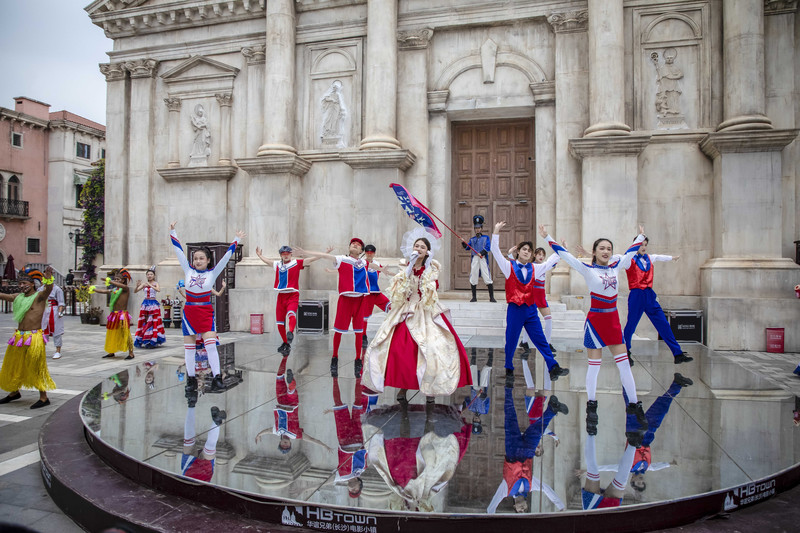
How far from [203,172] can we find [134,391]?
1054 centimetres

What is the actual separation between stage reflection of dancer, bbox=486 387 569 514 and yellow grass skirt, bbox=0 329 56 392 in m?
6.19

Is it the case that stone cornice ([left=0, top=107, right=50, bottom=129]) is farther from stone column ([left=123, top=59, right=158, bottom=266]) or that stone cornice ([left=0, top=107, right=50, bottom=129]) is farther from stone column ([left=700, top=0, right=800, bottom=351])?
stone column ([left=700, top=0, right=800, bottom=351])

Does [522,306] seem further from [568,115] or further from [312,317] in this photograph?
[568,115]

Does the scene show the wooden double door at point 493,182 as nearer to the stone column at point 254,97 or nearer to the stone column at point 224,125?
the stone column at point 254,97

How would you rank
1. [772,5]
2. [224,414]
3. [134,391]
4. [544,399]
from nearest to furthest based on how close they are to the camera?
1. [224,414]
2. [544,399]
3. [134,391]
4. [772,5]

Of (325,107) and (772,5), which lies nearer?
(772,5)

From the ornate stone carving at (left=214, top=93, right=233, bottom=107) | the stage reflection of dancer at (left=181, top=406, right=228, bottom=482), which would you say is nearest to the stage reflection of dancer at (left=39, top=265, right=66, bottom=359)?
the stage reflection of dancer at (left=181, top=406, right=228, bottom=482)

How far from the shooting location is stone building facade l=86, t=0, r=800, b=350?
1184 cm

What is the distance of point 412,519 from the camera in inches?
137

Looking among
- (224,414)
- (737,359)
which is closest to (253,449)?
(224,414)

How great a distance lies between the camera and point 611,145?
40.1ft

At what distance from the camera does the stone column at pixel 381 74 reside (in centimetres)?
1396

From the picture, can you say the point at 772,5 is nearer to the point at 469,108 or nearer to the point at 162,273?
the point at 469,108

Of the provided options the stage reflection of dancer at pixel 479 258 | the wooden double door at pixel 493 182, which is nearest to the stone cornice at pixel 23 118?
the wooden double door at pixel 493 182
